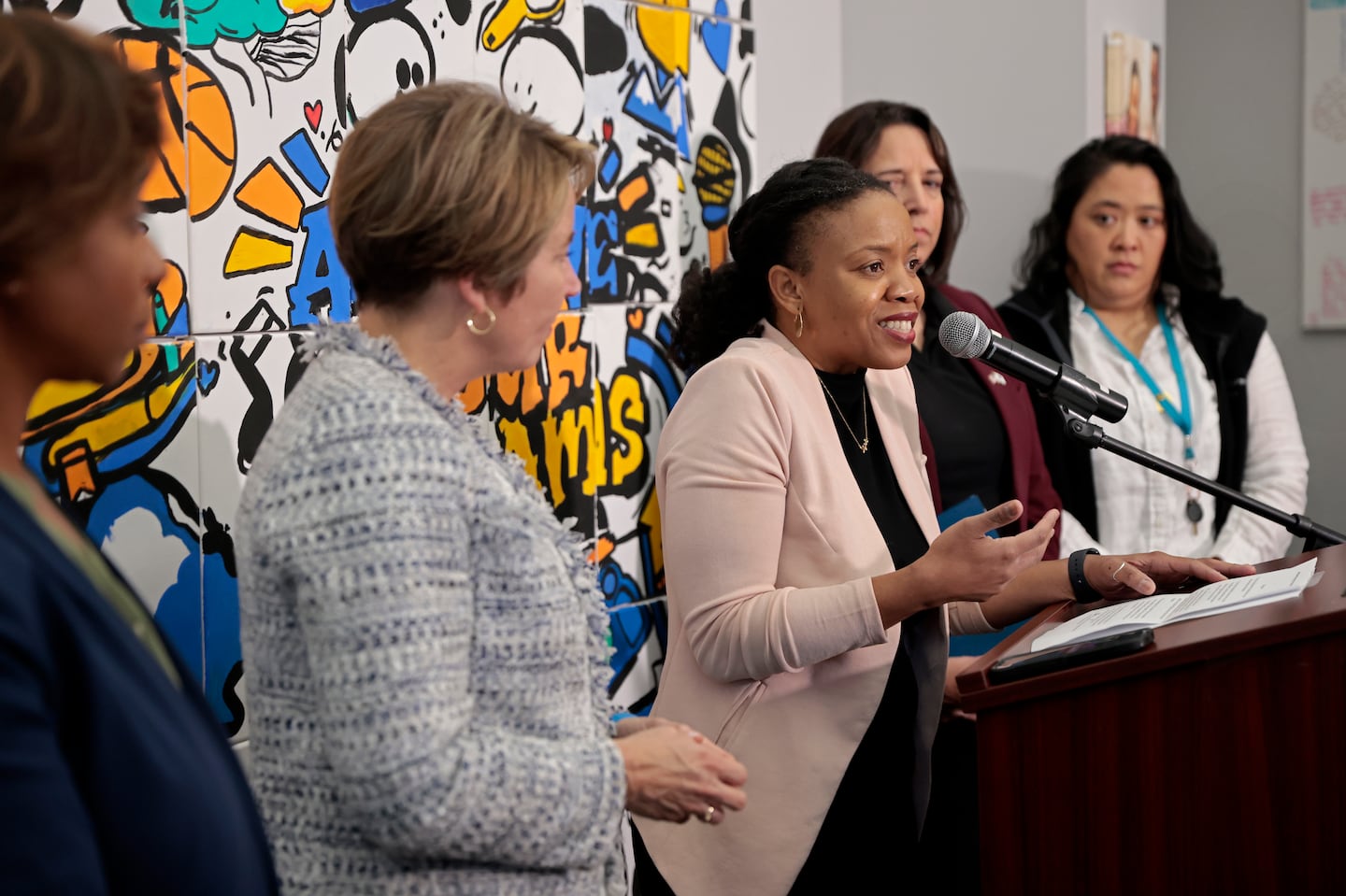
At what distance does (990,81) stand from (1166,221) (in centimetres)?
82

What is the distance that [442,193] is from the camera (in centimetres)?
119

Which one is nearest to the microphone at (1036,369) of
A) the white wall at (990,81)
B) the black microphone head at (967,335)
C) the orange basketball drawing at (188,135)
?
the black microphone head at (967,335)

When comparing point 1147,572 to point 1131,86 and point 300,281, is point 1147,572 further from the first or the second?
point 1131,86

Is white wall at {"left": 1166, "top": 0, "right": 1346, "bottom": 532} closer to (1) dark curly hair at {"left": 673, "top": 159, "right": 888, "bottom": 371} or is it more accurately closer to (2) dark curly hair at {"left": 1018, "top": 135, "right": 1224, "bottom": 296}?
(2) dark curly hair at {"left": 1018, "top": 135, "right": 1224, "bottom": 296}

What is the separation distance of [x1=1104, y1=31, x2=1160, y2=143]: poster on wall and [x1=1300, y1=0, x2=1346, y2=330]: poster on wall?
52cm

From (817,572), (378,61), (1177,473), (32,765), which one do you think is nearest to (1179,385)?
(1177,473)

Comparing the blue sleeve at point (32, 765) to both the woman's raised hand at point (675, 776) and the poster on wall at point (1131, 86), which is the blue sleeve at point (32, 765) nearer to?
the woman's raised hand at point (675, 776)

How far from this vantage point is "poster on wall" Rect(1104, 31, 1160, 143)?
13.2ft

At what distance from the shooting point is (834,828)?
6.42 ft

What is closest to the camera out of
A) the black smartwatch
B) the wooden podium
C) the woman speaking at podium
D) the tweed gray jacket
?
the tweed gray jacket

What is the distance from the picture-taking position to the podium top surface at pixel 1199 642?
1.38 m

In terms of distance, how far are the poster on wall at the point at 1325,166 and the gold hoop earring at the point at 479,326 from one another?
4.08m

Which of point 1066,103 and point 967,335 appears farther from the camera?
Answer: point 1066,103

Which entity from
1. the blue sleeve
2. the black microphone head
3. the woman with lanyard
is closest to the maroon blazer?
the woman with lanyard
